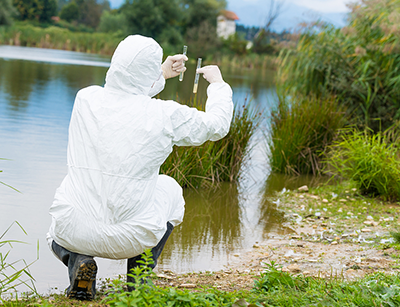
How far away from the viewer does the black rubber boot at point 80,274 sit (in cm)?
187

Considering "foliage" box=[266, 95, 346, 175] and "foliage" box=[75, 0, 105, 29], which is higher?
"foliage" box=[75, 0, 105, 29]

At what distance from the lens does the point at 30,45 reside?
28.4 meters

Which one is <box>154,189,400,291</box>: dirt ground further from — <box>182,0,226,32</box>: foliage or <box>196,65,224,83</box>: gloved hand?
<box>182,0,226,32</box>: foliage

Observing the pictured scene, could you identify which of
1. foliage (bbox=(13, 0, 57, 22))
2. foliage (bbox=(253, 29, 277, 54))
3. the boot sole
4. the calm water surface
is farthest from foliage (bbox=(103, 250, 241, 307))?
foliage (bbox=(13, 0, 57, 22))

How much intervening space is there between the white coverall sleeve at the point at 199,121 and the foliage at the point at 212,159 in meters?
2.02

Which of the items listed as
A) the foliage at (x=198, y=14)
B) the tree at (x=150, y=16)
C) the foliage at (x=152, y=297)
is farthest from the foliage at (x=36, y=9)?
the foliage at (x=152, y=297)

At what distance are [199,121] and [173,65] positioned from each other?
525mm

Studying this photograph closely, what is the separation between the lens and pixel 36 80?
39.5 feet

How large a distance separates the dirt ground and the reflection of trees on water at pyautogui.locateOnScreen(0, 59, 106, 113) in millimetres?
5580

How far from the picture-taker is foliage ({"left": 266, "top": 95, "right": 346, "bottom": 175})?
543cm

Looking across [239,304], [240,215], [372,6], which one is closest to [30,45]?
[372,6]

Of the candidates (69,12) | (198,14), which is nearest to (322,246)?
(198,14)

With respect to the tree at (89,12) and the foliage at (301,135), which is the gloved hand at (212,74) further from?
the tree at (89,12)

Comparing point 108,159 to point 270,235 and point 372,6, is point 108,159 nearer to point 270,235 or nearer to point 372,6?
point 270,235
